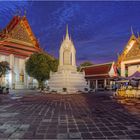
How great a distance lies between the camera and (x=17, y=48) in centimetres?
3966

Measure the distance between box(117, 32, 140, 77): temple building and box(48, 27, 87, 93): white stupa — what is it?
27.7ft

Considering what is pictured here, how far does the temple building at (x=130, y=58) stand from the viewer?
110 ft

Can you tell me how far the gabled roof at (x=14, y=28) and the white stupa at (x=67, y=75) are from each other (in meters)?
12.5

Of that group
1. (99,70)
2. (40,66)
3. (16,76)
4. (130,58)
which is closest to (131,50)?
(130,58)

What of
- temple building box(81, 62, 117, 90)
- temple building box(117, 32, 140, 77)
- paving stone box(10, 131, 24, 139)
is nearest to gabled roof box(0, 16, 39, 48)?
temple building box(81, 62, 117, 90)

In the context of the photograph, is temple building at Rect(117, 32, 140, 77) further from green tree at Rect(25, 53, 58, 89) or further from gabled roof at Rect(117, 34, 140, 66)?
green tree at Rect(25, 53, 58, 89)

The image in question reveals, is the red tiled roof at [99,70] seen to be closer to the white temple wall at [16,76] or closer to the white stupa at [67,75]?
the white temple wall at [16,76]

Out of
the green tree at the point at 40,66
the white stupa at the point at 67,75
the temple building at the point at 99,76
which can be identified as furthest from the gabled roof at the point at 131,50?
the green tree at the point at 40,66

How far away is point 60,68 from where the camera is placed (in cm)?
3009

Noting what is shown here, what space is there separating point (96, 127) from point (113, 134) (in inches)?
31.6

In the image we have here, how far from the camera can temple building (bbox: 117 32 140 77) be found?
110 feet

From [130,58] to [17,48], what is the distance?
19.1 m

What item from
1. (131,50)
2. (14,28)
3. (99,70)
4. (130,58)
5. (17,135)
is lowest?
(17,135)

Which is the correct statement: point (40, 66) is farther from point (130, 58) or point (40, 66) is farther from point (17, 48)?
point (130, 58)
